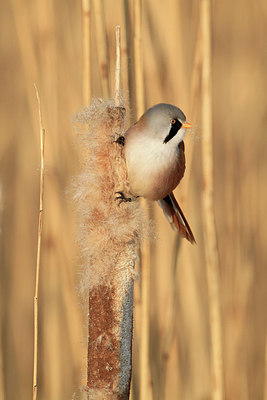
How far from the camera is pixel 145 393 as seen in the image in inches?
46.0

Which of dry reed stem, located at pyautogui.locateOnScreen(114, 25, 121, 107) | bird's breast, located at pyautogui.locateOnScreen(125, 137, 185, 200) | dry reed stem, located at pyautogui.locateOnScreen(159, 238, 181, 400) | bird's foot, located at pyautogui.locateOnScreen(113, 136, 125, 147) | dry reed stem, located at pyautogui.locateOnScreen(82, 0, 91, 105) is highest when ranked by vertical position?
dry reed stem, located at pyautogui.locateOnScreen(82, 0, 91, 105)

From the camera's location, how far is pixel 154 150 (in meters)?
0.84

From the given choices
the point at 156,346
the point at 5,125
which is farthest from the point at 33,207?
the point at 156,346

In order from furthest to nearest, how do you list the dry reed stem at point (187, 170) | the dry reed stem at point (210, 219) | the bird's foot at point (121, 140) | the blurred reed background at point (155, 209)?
the blurred reed background at point (155, 209), the dry reed stem at point (187, 170), the dry reed stem at point (210, 219), the bird's foot at point (121, 140)

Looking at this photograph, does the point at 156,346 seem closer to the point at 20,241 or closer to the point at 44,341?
the point at 44,341

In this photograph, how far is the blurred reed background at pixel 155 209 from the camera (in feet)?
4.72

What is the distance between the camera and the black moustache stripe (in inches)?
33.1

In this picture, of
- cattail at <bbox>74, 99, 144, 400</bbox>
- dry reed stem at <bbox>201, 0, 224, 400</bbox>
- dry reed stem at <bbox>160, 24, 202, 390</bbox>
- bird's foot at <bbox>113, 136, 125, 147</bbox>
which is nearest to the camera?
cattail at <bbox>74, 99, 144, 400</bbox>

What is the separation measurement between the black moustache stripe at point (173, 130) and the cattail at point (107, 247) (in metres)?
0.07

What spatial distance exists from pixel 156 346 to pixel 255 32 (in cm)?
94

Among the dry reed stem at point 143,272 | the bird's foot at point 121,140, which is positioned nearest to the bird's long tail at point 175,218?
the dry reed stem at point 143,272

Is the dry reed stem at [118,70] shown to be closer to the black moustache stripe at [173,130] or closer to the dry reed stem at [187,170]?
the black moustache stripe at [173,130]

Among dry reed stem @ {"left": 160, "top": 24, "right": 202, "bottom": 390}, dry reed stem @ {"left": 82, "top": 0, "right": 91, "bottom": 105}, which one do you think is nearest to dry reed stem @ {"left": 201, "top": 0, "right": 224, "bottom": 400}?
dry reed stem @ {"left": 160, "top": 24, "right": 202, "bottom": 390}

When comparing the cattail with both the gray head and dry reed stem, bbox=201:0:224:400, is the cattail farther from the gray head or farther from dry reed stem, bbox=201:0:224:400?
dry reed stem, bbox=201:0:224:400
